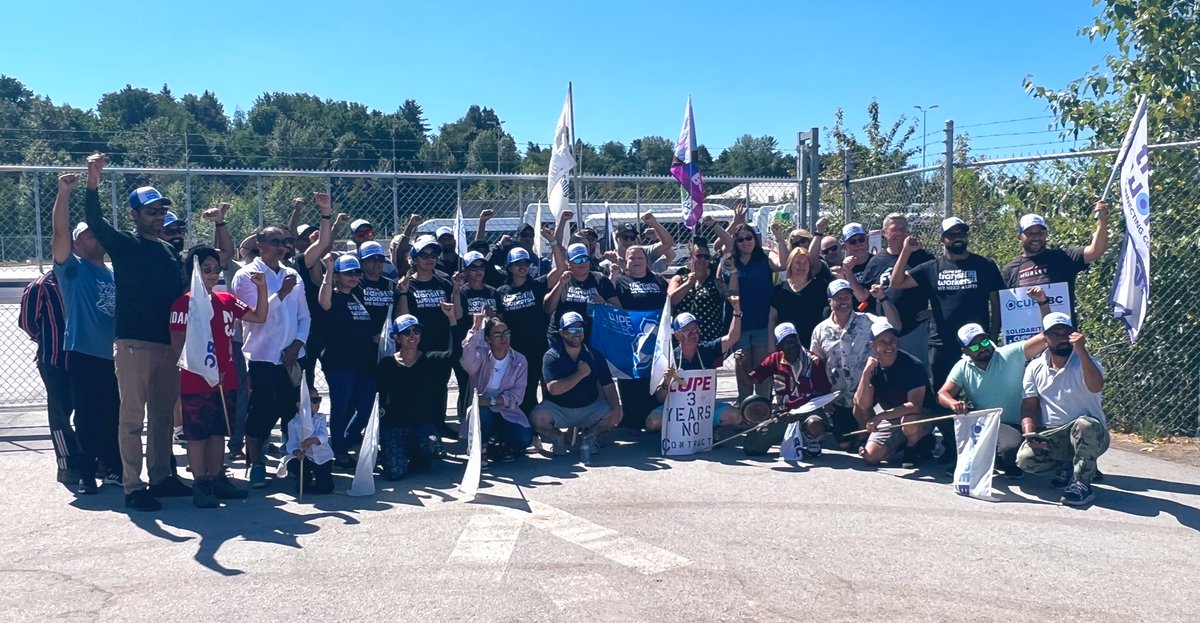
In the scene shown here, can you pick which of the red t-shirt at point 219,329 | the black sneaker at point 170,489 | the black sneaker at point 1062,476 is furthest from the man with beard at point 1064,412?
the black sneaker at point 170,489

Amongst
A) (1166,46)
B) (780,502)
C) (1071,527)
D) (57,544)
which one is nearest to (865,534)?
(780,502)

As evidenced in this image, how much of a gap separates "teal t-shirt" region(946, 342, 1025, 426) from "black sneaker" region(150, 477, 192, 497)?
18.9ft

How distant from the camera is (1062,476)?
732cm

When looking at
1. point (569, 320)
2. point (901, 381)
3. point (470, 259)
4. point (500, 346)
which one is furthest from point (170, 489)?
point (901, 381)

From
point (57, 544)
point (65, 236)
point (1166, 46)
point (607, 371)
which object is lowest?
point (57, 544)

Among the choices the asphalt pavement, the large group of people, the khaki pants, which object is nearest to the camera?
the asphalt pavement

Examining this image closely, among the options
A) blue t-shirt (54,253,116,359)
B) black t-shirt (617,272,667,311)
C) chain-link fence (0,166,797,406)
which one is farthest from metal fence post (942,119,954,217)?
blue t-shirt (54,253,116,359)

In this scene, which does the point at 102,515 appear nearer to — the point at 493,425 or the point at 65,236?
the point at 65,236

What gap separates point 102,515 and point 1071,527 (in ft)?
20.4

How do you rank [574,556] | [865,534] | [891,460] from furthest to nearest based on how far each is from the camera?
[891,460]
[865,534]
[574,556]

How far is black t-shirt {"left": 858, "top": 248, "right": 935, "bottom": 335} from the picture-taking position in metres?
8.71

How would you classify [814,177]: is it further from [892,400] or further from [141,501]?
[141,501]

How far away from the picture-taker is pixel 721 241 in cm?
983

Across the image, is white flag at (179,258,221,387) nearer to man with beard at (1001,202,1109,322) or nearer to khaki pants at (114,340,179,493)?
khaki pants at (114,340,179,493)
